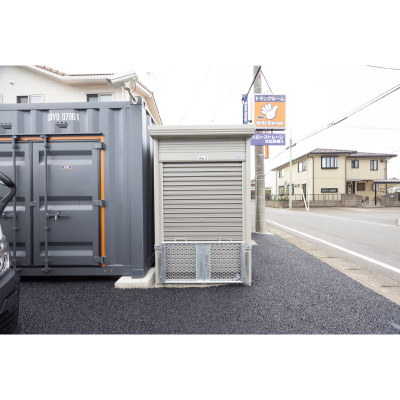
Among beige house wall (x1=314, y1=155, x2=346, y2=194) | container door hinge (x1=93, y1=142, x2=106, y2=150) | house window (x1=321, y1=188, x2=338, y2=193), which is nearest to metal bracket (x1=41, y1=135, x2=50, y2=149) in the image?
container door hinge (x1=93, y1=142, x2=106, y2=150)

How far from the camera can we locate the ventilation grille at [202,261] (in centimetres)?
311

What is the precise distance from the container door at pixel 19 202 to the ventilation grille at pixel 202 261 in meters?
2.19

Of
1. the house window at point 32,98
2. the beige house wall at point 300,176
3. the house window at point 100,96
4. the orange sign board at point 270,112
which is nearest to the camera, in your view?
the orange sign board at point 270,112

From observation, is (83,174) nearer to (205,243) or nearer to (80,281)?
(80,281)

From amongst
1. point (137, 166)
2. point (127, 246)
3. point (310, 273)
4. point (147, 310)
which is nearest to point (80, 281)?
point (127, 246)

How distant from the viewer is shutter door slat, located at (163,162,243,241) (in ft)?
10.3

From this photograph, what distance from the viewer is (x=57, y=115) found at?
3139 mm

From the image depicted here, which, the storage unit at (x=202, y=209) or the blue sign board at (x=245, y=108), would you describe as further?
the blue sign board at (x=245, y=108)

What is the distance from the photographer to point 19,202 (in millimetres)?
3188

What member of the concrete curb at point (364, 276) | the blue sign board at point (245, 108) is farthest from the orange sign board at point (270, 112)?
the concrete curb at point (364, 276)

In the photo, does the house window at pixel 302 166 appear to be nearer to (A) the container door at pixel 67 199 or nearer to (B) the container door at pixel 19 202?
(A) the container door at pixel 67 199

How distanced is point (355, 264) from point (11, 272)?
557 cm

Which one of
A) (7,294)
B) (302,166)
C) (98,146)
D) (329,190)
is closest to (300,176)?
(302,166)

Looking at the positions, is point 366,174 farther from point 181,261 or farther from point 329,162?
point 181,261
